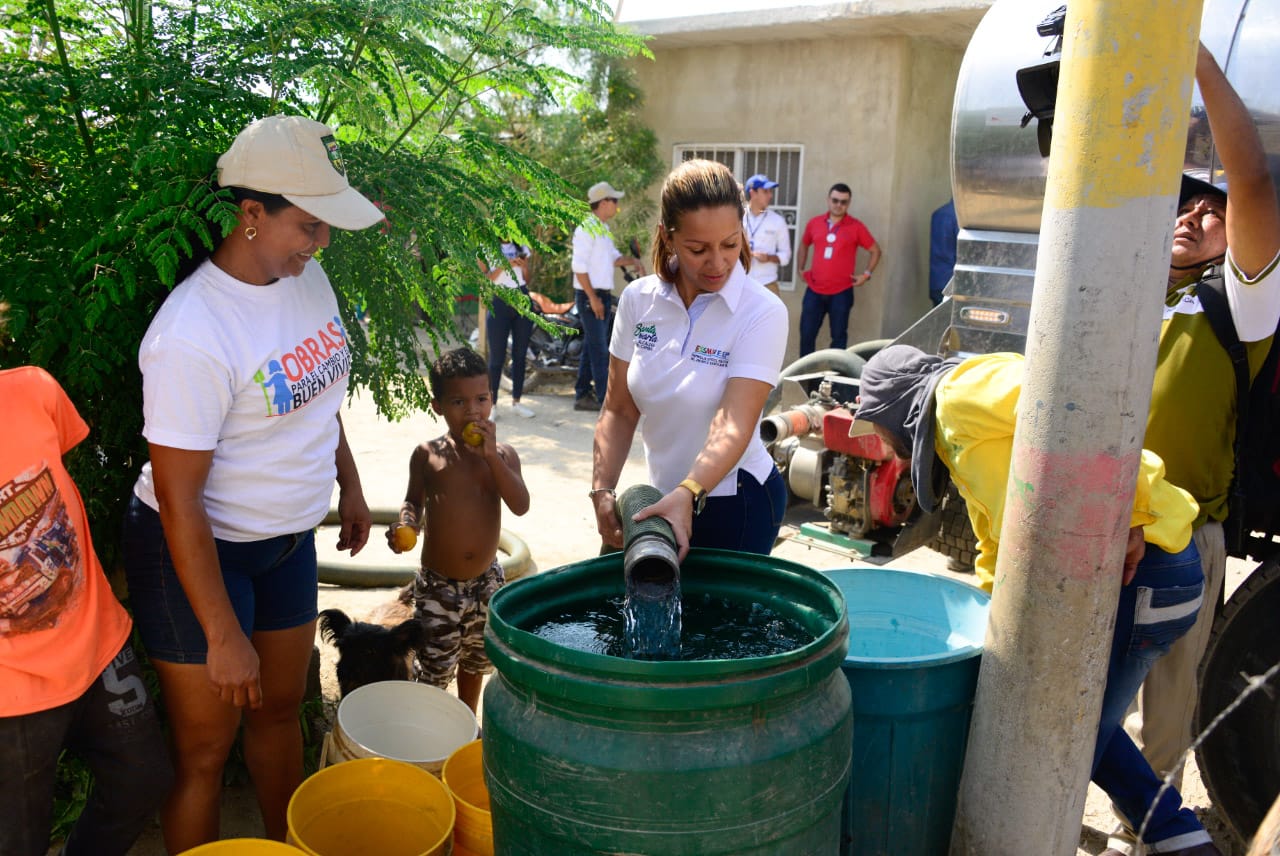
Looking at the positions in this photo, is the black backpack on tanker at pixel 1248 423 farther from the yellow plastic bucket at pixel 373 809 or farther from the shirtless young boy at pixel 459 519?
the yellow plastic bucket at pixel 373 809

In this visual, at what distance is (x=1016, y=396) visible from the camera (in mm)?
2580

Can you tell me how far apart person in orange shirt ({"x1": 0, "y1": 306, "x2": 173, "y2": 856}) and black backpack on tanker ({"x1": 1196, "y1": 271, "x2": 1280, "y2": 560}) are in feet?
9.97

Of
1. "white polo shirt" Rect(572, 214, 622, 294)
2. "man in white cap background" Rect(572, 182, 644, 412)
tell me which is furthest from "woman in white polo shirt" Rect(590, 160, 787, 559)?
"white polo shirt" Rect(572, 214, 622, 294)

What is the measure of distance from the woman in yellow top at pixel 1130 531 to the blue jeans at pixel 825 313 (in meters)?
8.11

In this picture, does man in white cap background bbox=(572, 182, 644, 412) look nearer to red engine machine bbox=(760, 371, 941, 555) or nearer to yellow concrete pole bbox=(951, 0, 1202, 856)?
red engine machine bbox=(760, 371, 941, 555)

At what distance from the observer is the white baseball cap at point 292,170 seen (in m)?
2.48

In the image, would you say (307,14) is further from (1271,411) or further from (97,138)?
(1271,411)

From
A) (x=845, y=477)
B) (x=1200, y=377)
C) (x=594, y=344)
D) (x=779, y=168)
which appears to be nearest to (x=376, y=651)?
(x=1200, y=377)

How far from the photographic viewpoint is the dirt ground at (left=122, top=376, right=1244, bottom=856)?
3459mm

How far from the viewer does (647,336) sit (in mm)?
2936

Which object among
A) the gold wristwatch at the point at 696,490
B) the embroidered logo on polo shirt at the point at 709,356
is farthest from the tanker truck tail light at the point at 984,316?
the gold wristwatch at the point at 696,490

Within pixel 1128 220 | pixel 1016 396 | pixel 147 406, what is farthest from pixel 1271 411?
pixel 147 406

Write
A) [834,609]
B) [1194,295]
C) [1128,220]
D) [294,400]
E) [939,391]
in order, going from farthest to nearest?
[1194,295] < [939,391] < [294,400] < [834,609] < [1128,220]

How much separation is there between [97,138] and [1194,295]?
3.19 m
